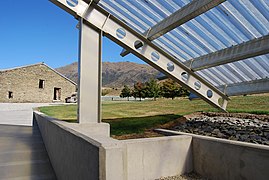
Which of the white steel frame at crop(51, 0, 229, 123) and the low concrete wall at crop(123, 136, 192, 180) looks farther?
the white steel frame at crop(51, 0, 229, 123)

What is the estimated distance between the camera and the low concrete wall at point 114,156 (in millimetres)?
2334

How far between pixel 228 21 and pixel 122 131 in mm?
5340

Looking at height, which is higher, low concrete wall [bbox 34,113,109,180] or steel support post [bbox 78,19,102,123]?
steel support post [bbox 78,19,102,123]

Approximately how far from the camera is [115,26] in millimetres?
7305

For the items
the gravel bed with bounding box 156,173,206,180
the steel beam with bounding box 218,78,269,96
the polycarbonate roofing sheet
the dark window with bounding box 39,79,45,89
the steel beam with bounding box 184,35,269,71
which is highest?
the dark window with bounding box 39,79,45,89

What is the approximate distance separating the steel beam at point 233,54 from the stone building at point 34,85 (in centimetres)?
3074

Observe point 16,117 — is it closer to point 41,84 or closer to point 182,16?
point 182,16

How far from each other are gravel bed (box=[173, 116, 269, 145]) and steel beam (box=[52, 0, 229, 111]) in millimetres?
883

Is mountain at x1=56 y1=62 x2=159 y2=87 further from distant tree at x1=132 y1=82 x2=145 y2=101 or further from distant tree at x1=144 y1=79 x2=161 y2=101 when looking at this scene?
distant tree at x1=144 y1=79 x2=161 y2=101

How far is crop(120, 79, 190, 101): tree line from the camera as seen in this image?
43.4m

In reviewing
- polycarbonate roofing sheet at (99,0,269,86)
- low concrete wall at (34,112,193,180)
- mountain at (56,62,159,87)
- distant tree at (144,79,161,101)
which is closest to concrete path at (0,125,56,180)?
low concrete wall at (34,112,193,180)

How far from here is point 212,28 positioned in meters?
7.46

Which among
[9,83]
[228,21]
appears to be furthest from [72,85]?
[228,21]

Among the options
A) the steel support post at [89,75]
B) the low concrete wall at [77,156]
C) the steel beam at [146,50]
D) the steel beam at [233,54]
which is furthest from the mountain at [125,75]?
the low concrete wall at [77,156]
